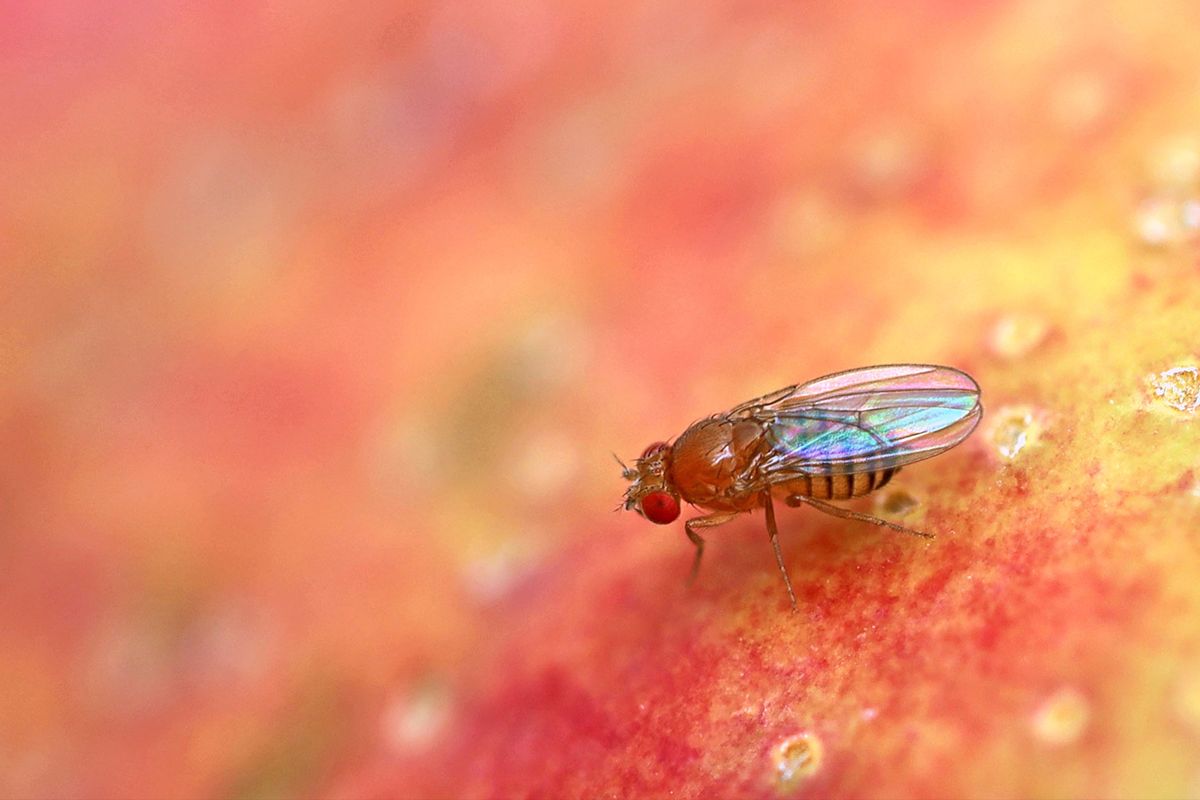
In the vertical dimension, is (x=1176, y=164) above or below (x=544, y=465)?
below

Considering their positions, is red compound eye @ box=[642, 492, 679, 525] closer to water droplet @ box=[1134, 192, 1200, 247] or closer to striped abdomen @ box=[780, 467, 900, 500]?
striped abdomen @ box=[780, 467, 900, 500]

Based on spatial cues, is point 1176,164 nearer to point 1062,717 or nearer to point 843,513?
point 843,513

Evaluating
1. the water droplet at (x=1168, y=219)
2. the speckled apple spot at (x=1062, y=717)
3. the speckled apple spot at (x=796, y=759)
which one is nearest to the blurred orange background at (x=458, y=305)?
the water droplet at (x=1168, y=219)

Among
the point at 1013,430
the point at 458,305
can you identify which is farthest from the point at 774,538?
the point at 458,305

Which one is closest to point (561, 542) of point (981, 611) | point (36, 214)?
point (981, 611)

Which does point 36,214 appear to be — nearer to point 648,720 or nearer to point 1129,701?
point 648,720

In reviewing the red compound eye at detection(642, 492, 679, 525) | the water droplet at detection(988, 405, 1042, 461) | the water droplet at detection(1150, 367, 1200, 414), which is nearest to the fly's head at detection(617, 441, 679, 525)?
the red compound eye at detection(642, 492, 679, 525)

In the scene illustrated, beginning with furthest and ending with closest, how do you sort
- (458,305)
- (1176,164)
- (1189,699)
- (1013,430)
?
(458,305) < (1176,164) < (1013,430) < (1189,699)
